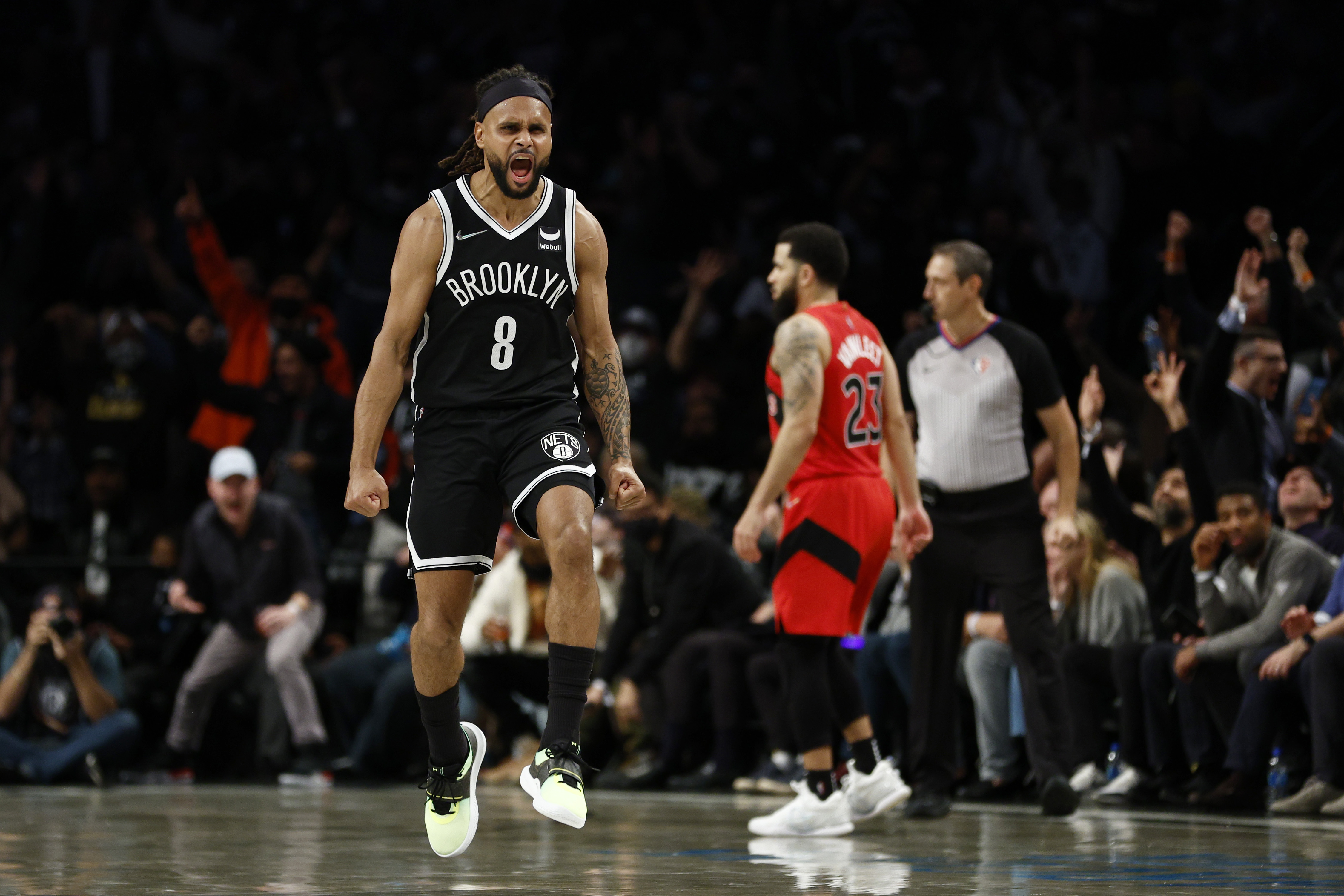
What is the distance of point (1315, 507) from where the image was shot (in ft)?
26.3

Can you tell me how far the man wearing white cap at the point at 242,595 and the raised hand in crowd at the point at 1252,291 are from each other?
5648 mm

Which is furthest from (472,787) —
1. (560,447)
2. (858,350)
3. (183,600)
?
(183,600)

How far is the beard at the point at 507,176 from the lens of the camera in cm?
495

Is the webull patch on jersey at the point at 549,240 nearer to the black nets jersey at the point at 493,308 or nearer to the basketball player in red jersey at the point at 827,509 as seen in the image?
the black nets jersey at the point at 493,308

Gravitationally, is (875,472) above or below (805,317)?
below

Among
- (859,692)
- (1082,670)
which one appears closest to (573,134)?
(1082,670)

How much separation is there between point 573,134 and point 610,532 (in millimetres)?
4581

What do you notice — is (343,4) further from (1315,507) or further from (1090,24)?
(1315,507)

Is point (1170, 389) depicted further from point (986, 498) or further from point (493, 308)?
point (493, 308)

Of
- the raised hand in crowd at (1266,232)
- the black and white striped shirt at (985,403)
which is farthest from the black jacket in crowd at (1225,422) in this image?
the black and white striped shirt at (985,403)

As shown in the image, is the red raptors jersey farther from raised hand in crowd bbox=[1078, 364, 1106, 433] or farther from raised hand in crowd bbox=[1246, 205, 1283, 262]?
raised hand in crowd bbox=[1246, 205, 1283, 262]

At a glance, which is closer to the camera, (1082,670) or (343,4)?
(1082,670)

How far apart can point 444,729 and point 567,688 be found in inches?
20.3

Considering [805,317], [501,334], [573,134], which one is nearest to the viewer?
[501,334]
